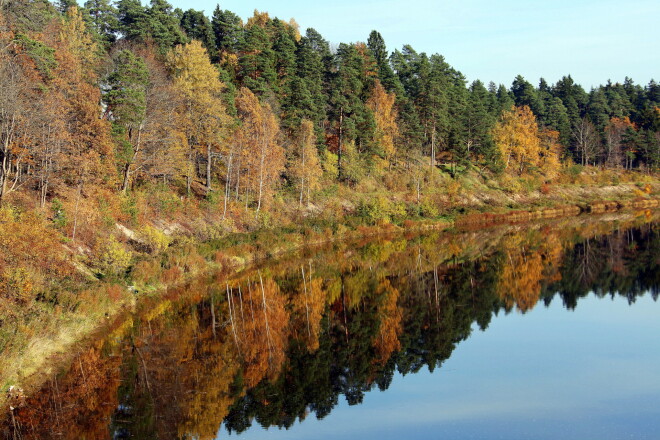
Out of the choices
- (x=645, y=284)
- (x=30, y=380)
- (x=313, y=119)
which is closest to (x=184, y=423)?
(x=30, y=380)

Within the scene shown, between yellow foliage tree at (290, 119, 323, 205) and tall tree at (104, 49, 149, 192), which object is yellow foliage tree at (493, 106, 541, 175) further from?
tall tree at (104, 49, 149, 192)

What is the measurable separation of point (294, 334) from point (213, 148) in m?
37.2

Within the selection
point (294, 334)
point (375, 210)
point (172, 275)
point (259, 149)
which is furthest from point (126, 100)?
point (375, 210)

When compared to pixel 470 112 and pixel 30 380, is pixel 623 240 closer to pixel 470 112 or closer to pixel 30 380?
→ pixel 470 112

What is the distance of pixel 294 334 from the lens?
25.7 metres

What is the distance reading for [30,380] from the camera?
1847 cm

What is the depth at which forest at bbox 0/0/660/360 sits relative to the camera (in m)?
32.6

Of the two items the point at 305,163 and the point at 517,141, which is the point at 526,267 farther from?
the point at 517,141

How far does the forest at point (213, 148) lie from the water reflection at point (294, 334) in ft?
11.9

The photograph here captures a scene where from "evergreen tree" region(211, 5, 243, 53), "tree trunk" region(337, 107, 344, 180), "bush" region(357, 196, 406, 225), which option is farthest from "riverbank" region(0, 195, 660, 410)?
"evergreen tree" region(211, 5, 243, 53)

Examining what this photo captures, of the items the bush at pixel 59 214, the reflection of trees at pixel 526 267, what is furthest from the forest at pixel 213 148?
the reflection of trees at pixel 526 267

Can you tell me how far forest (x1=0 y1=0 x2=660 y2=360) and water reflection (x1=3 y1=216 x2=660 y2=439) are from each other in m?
3.64

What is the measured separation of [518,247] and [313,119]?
30565 mm

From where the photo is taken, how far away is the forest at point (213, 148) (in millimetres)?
32562
